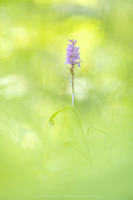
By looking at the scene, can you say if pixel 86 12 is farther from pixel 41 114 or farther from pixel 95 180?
pixel 95 180

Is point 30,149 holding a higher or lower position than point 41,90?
lower

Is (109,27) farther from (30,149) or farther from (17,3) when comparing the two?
(30,149)

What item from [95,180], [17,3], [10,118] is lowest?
[95,180]

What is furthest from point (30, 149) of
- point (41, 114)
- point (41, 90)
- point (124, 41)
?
point (124, 41)

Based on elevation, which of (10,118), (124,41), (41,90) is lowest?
(10,118)

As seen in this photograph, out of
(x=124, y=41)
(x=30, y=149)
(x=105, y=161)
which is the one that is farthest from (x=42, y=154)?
(x=124, y=41)

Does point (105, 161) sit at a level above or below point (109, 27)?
below
